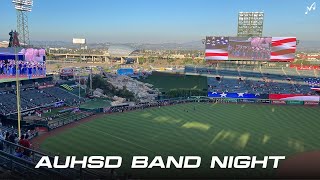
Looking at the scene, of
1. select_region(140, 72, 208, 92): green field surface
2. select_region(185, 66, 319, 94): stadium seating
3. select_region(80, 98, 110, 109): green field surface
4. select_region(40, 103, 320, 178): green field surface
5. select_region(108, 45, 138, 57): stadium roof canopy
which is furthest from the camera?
select_region(108, 45, 138, 57): stadium roof canopy

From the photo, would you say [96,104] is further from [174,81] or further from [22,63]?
[174,81]

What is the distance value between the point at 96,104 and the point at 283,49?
33.8 metres

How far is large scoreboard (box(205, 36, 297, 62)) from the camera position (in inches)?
2319

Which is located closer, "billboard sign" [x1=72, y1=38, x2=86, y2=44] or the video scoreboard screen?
the video scoreboard screen

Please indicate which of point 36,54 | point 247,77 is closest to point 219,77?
point 247,77

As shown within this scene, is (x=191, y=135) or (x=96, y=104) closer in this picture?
(x=191, y=135)

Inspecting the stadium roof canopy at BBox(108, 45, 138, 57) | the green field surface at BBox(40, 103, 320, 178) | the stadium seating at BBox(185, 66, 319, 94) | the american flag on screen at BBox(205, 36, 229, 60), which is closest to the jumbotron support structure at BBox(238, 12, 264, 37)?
the stadium seating at BBox(185, 66, 319, 94)

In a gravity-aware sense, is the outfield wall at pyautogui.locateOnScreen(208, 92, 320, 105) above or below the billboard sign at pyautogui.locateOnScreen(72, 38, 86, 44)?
below

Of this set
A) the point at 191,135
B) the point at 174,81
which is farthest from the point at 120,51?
the point at 191,135

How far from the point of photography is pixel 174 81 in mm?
72500

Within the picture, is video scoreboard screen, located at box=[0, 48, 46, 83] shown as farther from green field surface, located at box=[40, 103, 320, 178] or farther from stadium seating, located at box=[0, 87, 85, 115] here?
green field surface, located at box=[40, 103, 320, 178]

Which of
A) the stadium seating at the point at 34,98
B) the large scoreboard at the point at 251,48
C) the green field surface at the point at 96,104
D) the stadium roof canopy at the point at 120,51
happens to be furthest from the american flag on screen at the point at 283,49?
the stadium roof canopy at the point at 120,51

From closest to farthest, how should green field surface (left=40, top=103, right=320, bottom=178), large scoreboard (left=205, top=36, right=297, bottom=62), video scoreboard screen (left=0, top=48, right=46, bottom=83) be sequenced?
green field surface (left=40, top=103, right=320, bottom=178) < video scoreboard screen (left=0, top=48, right=46, bottom=83) < large scoreboard (left=205, top=36, right=297, bottom=62)

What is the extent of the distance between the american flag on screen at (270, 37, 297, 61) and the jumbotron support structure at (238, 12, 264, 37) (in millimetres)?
13402
